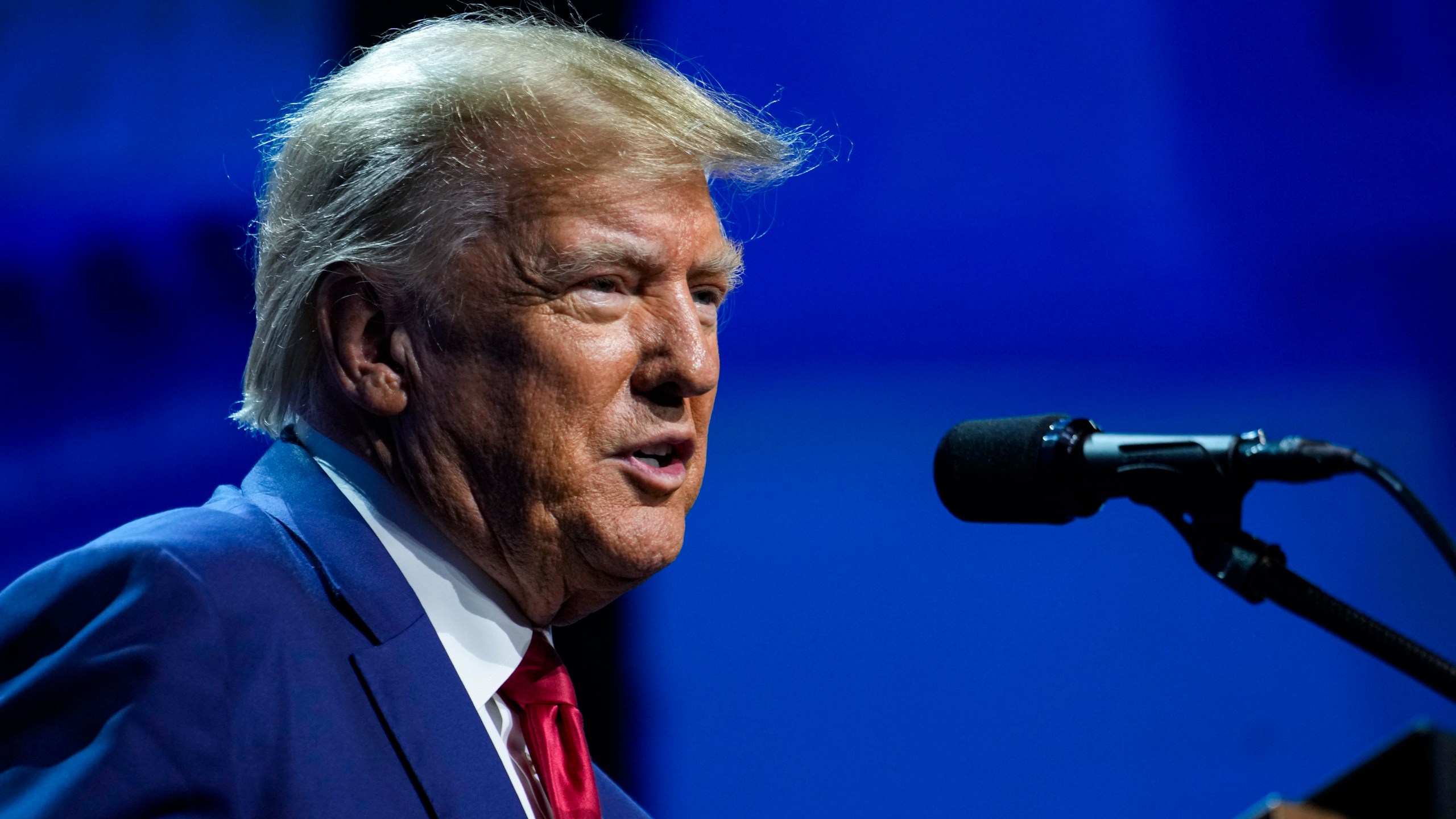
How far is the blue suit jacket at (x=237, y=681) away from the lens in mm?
966

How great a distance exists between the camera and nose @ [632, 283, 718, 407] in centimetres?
130

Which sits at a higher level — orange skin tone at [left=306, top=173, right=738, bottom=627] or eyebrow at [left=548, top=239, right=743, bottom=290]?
eyebrow at [left=548, top=239, right=743, bottom=290]

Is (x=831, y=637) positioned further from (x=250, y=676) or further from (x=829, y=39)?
(x=250, y=676)

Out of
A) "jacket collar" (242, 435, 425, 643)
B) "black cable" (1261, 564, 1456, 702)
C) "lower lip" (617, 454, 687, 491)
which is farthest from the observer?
"lower lip" (617, 454, 687, 491)

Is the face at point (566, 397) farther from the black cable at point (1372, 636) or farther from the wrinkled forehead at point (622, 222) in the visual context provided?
the black cable at point (1372, 636)

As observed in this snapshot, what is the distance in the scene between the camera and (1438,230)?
9.07 feet

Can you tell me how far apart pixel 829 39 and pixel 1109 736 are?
1503 millimetres

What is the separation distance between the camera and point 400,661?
1.17 metres

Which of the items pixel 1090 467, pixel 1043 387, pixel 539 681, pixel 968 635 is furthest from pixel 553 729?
pixel 1043 387

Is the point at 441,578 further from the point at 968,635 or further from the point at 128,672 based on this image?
the point at 968,635

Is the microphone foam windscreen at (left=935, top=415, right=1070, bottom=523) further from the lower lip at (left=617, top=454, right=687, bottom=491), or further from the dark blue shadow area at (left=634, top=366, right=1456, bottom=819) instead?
the dark blue shadow area at (left=634, top=366, right=1456, bottom=819)

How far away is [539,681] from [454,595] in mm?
145

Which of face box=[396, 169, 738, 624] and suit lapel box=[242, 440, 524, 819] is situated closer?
suit lapel box=[242, 440, 524, 819]

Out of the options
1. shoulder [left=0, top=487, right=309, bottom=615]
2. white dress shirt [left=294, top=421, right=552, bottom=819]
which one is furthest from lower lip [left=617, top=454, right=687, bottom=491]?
shoulder [left=0, top=487, right=309, bottom=615]
